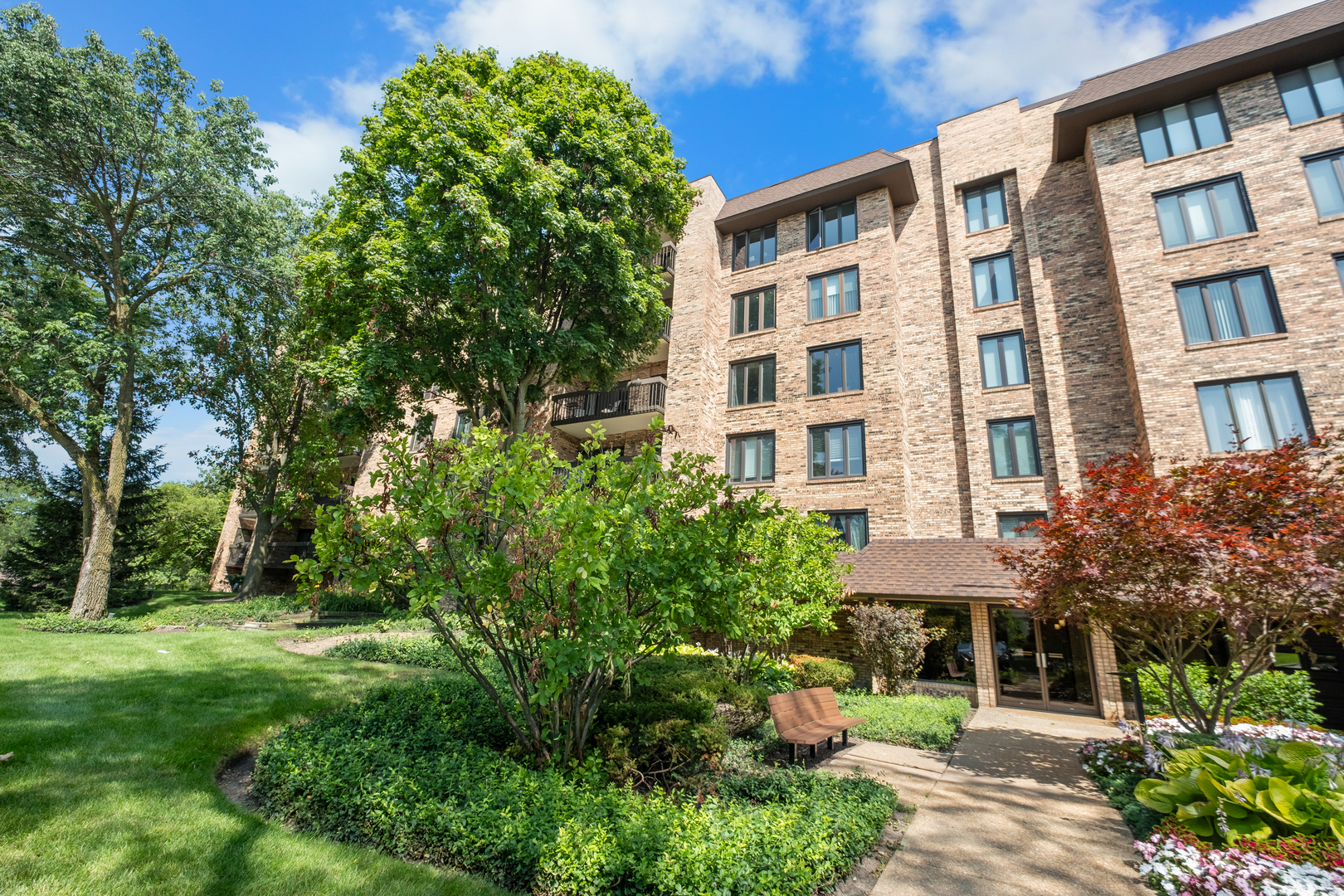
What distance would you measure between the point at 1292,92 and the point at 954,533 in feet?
49.6

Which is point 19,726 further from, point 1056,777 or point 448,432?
point 448,432

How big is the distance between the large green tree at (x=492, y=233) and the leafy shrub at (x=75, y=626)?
8273 mm

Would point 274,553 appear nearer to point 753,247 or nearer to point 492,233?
point 492,233

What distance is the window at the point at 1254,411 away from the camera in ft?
43.7

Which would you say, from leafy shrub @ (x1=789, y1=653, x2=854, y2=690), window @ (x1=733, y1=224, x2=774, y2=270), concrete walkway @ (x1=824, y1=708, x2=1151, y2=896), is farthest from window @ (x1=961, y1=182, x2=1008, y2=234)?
concrete walkway @ (x1=824, y1=708, x2=1151, y2=896)

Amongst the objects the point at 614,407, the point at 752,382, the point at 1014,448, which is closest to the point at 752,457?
the point at 752,382

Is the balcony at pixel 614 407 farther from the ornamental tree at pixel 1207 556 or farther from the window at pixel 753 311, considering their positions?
the ornamental tree at pixel 1207 556

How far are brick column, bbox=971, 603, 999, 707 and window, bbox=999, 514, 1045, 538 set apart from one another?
130 inches

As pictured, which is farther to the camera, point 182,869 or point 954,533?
point 954,533

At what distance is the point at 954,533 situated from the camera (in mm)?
17000

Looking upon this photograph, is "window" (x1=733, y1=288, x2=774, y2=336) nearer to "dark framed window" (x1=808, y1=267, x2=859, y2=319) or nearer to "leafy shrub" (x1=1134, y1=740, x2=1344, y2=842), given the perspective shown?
"dark framed window" (x1=808, y1=267, x2=859, y2=319)

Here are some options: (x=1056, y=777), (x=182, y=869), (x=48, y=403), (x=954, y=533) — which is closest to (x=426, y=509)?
(x=182, y=869)

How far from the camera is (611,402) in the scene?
74.4ft

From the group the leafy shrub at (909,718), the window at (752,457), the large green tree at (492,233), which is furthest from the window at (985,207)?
the leafy shrub at (909,718)
